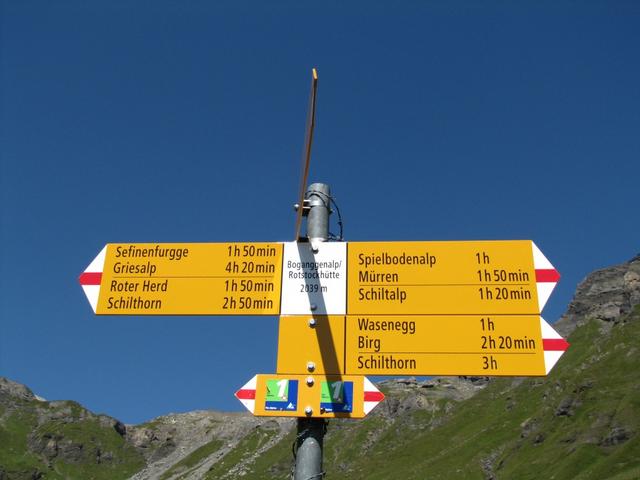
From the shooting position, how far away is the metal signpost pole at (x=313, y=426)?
23.8 ft

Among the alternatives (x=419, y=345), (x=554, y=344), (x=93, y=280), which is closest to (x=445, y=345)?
(x=419, y=345)

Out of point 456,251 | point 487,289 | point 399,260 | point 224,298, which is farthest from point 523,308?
point 224,298

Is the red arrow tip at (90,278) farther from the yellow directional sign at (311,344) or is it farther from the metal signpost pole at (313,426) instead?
the metal signpost pole at (313,426)

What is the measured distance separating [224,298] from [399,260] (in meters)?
2.53

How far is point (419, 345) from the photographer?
811 centimetres

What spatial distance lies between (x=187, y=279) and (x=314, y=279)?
1862 mm

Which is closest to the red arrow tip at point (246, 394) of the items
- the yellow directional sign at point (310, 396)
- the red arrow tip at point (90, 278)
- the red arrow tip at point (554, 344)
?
the yellow directional sign at point (310, 396)

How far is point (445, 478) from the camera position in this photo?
564 feet

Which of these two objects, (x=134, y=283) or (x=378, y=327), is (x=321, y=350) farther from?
(x=134, y=283)

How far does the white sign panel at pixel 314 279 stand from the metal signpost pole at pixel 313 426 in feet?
0.74

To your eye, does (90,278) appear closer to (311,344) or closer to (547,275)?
(311,344)

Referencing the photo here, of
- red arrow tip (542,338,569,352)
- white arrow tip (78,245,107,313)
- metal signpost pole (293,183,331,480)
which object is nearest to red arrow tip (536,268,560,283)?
red arrow tip (542,338,569,352)

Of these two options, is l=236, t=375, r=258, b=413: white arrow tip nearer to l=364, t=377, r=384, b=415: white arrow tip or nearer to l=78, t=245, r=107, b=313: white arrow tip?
l=364, t=377, r=384, b=415: white arrow tip

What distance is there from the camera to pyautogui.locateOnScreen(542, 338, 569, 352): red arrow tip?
798cm
